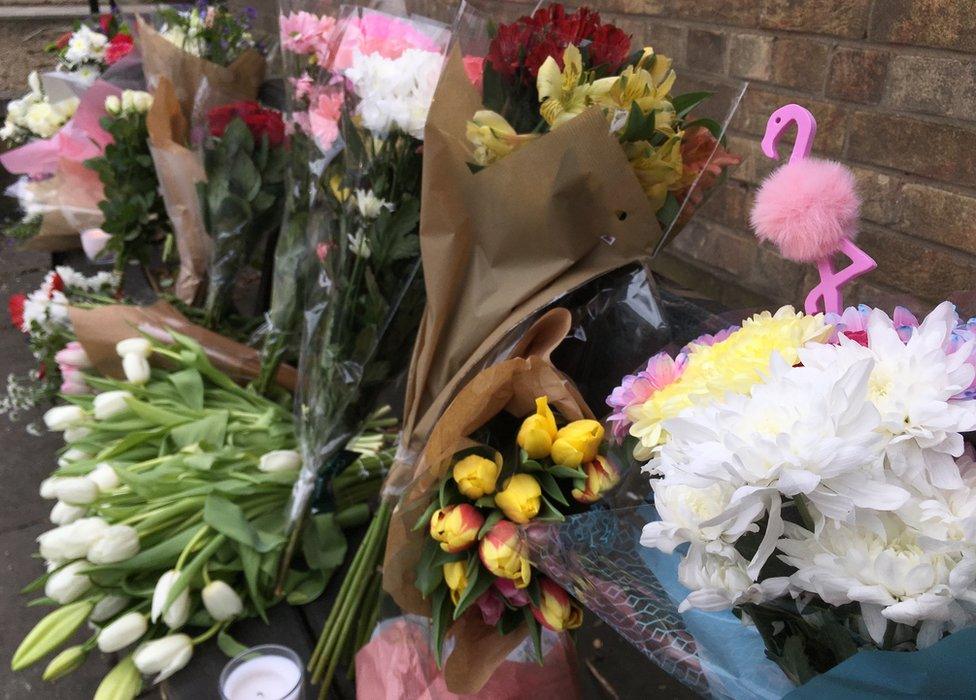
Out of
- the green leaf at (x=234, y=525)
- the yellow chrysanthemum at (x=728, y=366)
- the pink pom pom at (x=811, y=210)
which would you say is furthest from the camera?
the green leaf at (x=234, y=525)

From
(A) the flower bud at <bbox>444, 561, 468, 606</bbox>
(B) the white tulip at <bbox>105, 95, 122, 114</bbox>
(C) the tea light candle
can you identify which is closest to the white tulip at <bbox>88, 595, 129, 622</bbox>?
(C) the tea light candle

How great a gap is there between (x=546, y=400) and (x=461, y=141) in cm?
35

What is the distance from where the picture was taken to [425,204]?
895 mm

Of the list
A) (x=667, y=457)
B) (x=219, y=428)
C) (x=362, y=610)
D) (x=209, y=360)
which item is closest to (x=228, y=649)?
(x=362, y=610)

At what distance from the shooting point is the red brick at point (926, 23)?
1.32 m

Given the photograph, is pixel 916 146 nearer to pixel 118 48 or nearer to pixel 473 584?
pixel 473 584

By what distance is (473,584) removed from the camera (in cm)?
79

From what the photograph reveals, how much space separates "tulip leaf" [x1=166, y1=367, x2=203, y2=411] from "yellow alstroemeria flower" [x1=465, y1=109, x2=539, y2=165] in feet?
Answer: 3.22

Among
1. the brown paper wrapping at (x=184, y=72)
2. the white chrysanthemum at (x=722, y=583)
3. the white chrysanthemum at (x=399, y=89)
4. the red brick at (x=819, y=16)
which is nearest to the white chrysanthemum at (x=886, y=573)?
the white chrysanthemum at (x=722, y=583)

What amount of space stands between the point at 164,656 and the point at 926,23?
5.55 ft

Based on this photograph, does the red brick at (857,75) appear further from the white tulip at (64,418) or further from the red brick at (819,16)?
the white tulip at (64,418)

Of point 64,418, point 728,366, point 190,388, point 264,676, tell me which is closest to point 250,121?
point 190,388

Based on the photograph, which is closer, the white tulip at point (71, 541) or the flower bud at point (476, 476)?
the flower bud at point (476, 476)

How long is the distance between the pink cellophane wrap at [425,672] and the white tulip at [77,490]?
1.97 ft
